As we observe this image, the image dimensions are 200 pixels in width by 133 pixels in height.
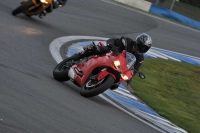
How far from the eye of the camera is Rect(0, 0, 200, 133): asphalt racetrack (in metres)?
7.05

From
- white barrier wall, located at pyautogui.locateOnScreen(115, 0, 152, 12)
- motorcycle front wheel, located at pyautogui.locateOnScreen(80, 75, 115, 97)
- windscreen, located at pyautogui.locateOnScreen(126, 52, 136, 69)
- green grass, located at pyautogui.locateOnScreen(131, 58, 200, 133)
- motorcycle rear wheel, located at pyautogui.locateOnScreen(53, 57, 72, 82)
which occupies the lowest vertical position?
white barrier wall, located at pyautogui.locateOnScreen(115, 0, 152, 12)

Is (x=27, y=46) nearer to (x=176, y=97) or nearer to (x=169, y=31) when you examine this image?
(x=176, y=97)

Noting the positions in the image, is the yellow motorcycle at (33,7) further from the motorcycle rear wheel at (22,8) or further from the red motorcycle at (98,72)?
the red motorcycle at (98,72)

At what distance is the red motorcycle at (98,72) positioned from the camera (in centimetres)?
1002

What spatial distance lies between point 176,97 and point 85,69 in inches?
191

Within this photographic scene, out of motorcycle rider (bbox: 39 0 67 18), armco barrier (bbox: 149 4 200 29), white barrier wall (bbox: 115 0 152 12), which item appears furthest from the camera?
white barrier wall (bbox: 115 0 152 12)

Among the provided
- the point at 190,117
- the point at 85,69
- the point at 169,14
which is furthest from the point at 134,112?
the point at 169,14

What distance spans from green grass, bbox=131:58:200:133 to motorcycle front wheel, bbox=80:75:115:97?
2206mm

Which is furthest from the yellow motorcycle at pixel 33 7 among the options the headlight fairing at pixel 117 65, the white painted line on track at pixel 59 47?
the headlight fairing at pixel 117 65

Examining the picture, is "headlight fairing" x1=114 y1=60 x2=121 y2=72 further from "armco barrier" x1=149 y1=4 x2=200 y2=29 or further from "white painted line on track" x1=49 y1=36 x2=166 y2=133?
"armco barrier" x1=149 y1=4 x2=200 y2=29

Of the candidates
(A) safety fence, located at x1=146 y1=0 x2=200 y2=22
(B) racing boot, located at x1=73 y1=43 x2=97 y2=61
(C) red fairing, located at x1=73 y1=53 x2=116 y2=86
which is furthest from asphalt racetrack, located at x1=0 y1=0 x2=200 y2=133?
(A) safety fence, located at x1=146 y1=0 x2=200 y2=22

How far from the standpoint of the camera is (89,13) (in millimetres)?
23312

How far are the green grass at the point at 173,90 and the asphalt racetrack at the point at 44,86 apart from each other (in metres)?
2.10

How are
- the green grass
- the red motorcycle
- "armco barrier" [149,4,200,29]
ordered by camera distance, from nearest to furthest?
the red motorcycle
the green grass
"armco barrier" [149,4,200,29]
